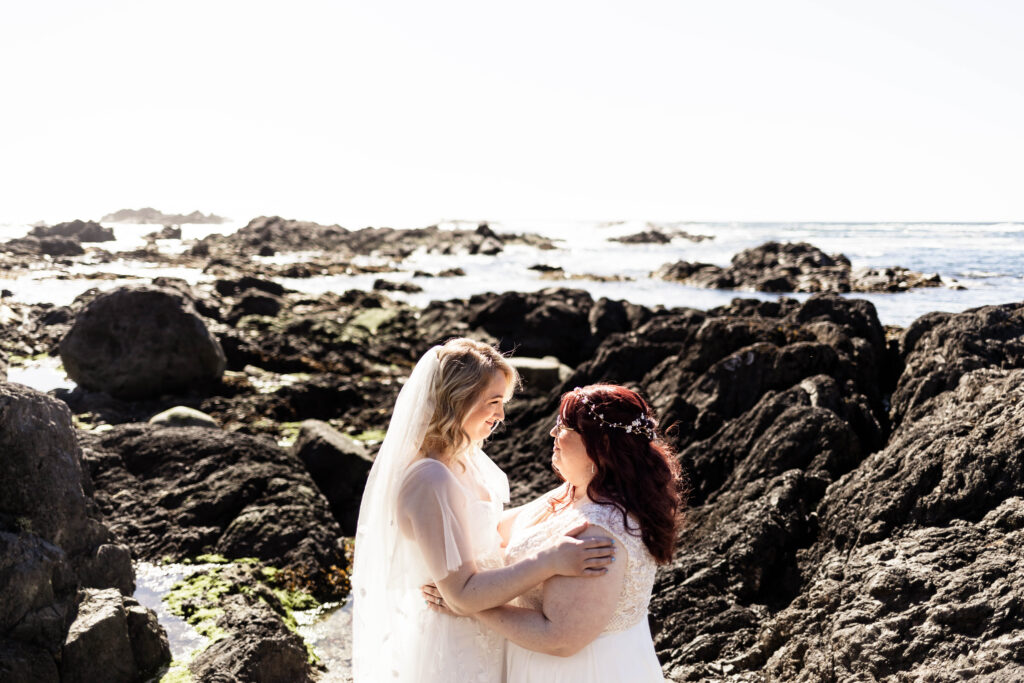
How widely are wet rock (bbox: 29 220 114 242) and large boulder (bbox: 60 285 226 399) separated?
67.4 metres

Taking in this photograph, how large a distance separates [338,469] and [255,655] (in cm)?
487

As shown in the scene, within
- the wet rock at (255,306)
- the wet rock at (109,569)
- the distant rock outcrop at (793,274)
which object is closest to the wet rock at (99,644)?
the wet rock at (109,569)

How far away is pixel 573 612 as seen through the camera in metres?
3.36

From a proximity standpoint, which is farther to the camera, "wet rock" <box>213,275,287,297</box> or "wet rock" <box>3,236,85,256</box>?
"wet rock" <box>3,236,85,256</box>

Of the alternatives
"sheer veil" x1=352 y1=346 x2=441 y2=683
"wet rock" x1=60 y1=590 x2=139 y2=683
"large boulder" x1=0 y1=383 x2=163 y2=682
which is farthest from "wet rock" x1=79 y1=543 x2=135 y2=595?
"sheer veil" x1=352 y1=346 x2=441 y2=683

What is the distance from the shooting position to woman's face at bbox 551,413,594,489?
11.7ft

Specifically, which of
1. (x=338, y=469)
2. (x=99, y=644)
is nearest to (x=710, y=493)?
(x=338, y=469)

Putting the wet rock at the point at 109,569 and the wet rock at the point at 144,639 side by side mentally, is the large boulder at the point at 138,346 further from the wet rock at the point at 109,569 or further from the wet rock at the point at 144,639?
the wet rock at the point at 144,639

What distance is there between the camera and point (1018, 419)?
6.17 m

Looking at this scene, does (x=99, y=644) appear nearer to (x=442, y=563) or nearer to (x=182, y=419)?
(x=442, y=563)

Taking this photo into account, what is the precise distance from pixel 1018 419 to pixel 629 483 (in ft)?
14.0

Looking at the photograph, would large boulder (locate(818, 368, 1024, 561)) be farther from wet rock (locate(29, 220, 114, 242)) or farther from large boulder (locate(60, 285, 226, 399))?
wet rock (locate(29, 220, 114, 242))

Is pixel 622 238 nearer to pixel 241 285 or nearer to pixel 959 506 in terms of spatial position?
pixel 241 285

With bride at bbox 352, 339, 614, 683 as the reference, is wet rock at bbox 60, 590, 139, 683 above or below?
below
